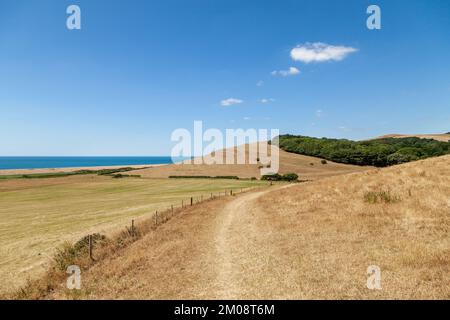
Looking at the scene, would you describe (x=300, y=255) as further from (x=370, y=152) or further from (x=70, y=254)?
(x=370, y=152)

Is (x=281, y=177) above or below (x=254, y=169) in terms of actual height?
below

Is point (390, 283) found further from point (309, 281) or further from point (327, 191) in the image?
point (327, 191)

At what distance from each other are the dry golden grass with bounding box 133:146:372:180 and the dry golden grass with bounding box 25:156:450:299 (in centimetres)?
7353

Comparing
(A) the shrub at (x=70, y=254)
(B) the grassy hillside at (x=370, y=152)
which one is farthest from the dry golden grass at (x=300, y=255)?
(B) the grassy hillside at (x=370, y=152)

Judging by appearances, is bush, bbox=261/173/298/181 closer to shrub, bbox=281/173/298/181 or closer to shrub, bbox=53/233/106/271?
shrub, bbox=281/173/298/181

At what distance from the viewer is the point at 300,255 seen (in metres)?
16.0

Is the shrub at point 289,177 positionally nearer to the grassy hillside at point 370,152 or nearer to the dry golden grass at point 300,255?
the grassy hillside at point 370,152

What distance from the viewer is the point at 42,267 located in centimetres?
2231

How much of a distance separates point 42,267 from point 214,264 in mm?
14481

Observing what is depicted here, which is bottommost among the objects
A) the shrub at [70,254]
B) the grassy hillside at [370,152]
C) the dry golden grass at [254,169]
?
the shrub at [70,254]

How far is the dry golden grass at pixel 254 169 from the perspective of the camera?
10556 centimetres

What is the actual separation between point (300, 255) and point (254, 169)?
311 feet

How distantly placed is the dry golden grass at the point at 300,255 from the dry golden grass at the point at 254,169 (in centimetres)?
7353

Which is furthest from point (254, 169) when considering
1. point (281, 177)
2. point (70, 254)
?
point (70, 254)
